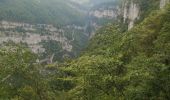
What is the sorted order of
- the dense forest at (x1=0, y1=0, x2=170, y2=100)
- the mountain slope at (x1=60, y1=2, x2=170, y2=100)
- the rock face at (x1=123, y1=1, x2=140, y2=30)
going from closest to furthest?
the mountain slope at (x1=60, y1=2, x2=170, y2=100)
the dense forest at (x1=0, y1=0, x2=170, y2=100)
the rock face at (x1=123, y1=1, x2=140, y2=30)

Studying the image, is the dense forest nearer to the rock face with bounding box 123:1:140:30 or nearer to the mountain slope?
the mountain slope

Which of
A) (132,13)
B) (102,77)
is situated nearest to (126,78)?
(102,77)

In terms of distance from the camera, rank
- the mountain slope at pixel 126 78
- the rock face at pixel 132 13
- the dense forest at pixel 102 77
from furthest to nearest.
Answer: the rock face at pixel 132 13, the dense forest at pixel 102 77, the mountain slope at pixel 126 78

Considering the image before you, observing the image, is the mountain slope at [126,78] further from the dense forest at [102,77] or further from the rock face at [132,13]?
the rock face at [132,13]

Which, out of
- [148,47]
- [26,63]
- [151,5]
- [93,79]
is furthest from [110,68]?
[151,5]

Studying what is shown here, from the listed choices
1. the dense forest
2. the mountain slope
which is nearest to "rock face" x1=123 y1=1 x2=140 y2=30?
the dense forest

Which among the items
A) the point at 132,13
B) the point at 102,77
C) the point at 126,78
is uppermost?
the point at 132,13

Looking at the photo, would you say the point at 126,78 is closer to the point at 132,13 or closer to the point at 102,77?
the point at 102,77

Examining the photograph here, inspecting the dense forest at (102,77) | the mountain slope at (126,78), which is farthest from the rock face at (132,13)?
the mountain slope at (126,78)

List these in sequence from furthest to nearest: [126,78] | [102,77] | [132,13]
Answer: [132,13] < [102,77] < [126,78]

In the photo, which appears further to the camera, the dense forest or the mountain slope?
the dense forest

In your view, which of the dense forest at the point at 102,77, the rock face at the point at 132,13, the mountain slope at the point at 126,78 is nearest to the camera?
the mountain slope at the point at 126,78
